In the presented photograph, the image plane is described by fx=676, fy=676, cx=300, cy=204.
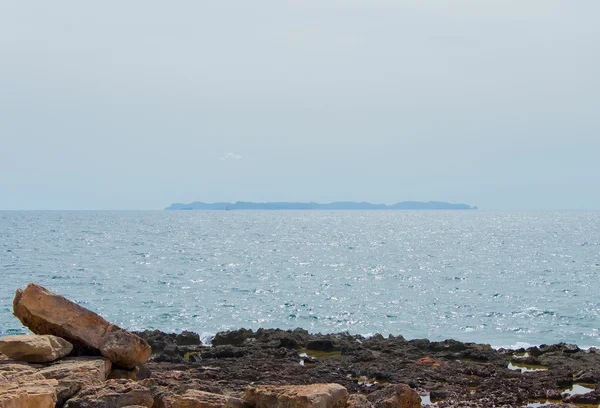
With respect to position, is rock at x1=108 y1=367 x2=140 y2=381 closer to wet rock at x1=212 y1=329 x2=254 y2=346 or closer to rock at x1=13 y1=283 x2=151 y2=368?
rock at x1=13 y1=283 x2=151 y2=368

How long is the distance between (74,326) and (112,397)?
142 inches

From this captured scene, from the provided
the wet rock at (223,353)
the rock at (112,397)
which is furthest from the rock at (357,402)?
the wet rock at (223,353)

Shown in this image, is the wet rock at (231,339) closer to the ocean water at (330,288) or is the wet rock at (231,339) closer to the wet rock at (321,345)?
the wet rock at (321,345)

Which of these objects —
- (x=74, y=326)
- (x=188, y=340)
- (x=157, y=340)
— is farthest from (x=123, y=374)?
(x=188, y=340)

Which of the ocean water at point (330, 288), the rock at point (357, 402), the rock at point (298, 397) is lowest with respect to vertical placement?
A: the ocean water at point (330, 288)

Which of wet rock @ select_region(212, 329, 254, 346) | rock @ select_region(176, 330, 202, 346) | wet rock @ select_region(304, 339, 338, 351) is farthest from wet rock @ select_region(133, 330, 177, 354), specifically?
wet rock @ select_region(304, 339, 338, 351)

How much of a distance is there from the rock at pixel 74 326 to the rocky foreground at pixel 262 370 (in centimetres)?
2

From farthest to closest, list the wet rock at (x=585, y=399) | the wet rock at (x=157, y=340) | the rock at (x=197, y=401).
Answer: the wet rock at (x=157, y=340) < the wet rock at (x=585, y=399) < the rock at (x=197, y=401)

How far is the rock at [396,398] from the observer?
13.9 metres

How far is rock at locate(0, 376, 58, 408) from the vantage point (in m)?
10.2

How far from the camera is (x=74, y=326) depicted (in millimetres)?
15086

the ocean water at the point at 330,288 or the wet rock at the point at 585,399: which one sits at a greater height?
the wet rock at the point at 585,399

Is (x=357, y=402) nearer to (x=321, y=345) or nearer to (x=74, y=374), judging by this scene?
(x=74, y=374)

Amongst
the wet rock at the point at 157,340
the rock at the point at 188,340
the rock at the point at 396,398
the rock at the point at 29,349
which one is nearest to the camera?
the rock at the point at 29,349
